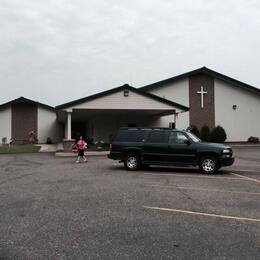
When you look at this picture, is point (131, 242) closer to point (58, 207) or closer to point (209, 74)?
point (58, 207)

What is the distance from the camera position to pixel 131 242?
22.5ft

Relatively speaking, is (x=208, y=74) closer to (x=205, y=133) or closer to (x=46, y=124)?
(x=205, y=133)

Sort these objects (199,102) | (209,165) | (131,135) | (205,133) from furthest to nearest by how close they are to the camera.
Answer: (199,102) → (205,133) → (131,135) → (209,165)

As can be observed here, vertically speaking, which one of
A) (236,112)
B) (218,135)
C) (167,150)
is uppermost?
(236,112)

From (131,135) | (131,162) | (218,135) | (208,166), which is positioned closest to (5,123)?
(218,135)

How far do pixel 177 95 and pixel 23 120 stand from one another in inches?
634

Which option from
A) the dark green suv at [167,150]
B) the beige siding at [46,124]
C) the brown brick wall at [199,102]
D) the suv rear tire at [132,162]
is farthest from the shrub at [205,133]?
the suv rear tire at [132,162]

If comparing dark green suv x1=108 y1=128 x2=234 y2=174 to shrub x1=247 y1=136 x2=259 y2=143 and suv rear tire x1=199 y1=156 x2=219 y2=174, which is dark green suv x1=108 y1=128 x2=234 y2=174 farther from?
shrub x1=247 y1=136 x2=259 y2=143

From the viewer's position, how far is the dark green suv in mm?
17203

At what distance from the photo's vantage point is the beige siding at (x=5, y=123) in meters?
45.0

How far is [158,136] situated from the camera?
60.1ft

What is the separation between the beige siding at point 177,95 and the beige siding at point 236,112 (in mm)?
2832

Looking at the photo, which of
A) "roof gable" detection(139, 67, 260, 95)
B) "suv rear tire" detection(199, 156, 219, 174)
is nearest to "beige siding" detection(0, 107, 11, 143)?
"roof gable" detection(139, 67, 260, 95)

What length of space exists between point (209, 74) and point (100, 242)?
34.5 m
